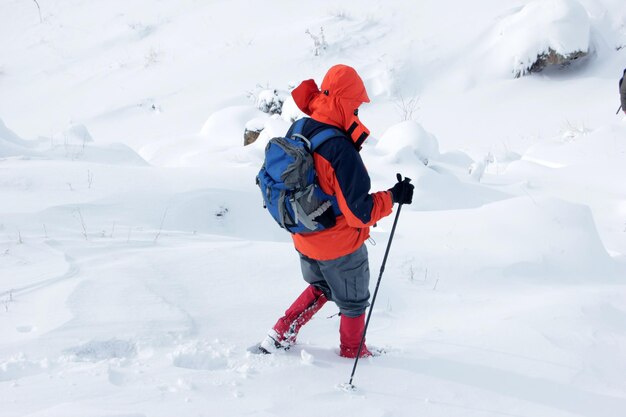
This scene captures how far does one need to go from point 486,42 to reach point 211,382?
1267 cm

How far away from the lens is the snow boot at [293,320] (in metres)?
2.92

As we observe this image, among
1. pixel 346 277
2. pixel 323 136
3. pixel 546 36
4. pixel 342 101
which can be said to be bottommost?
pixel 346 277

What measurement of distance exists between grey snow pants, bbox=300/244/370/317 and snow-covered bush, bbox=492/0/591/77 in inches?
447

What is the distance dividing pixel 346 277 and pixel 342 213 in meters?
0.34

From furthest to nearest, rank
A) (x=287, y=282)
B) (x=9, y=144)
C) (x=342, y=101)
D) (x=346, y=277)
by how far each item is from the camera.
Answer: (x=9, y=144)
(x=287, y=282)
(x=346, y=277)
(x=342, y=101)

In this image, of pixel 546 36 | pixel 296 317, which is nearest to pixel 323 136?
pixel 296 317

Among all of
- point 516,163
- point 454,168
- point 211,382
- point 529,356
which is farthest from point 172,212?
point 516,163

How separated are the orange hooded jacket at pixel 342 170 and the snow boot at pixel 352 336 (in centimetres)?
40

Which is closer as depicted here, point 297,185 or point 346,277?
point 297,185

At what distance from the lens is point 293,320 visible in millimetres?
2967

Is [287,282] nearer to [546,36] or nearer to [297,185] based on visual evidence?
[297,185]

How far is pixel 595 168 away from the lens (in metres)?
A: 8.00

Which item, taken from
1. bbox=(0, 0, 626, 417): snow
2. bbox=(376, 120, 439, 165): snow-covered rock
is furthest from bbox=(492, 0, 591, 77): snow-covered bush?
bbox=(376, 120, 439, 165): snow-covered rock

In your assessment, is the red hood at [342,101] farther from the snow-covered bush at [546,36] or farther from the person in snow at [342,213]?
the snow-covered bush at [546,36]
